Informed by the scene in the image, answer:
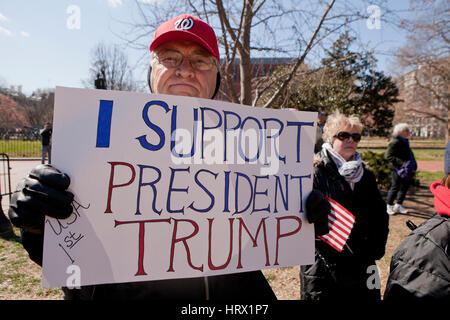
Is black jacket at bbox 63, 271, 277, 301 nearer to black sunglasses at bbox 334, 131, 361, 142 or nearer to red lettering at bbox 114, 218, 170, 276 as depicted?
red lettering at bbox 114, 218, 170, 276

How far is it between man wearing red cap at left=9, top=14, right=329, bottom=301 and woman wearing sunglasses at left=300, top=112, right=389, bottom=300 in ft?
3.11

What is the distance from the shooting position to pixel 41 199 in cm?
96

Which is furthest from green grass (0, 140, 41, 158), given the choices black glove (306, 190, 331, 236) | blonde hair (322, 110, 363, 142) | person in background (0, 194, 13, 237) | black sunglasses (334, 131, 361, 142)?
black glove (306, 190, 331, 236)

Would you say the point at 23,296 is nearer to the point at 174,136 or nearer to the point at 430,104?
the point at 174,136

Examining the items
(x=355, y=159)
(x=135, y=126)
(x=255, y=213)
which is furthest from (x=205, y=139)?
(x=355, y=159)

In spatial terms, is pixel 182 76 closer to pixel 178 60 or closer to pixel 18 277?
pixel 178 60

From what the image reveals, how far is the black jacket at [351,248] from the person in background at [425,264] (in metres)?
0.67

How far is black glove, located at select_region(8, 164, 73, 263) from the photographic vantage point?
957 millimetres

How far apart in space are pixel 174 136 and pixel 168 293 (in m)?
0.69

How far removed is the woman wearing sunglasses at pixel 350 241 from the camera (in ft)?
6.63

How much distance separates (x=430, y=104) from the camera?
28.0m

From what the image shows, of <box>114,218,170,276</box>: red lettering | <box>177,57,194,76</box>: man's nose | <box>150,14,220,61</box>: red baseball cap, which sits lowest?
<box>114,218,170,276</box>: red lettering

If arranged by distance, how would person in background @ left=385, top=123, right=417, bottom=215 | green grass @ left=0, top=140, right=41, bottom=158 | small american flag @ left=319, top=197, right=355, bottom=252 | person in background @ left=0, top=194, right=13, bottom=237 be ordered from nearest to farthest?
1. small american flag @ left=319, top=197, right=355, bottom=252
2. person in background @ left=0, top=194, right=13, bottom=237
3. person in background @ left=385, top=123, right=417, bottom=215
4. green grass @ left=0, top=140, right=41, bottom=158

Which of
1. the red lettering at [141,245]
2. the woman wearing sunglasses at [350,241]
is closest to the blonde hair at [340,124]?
the woman wearing sunglasses at [350,241]
